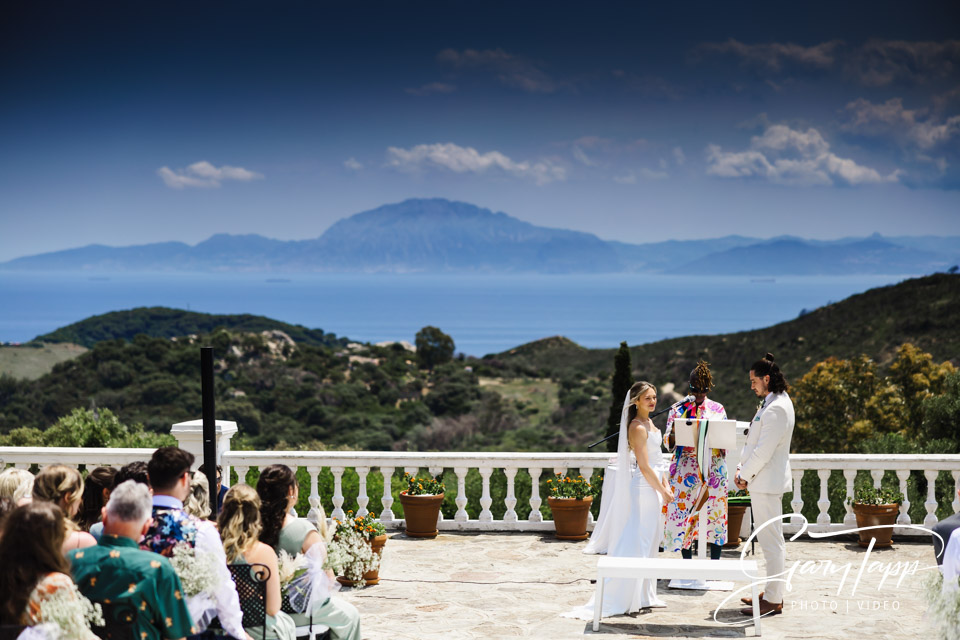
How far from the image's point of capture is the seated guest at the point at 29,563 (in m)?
4.27

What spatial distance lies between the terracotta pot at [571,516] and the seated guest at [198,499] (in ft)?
15.2

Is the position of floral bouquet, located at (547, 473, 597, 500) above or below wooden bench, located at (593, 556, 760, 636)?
above

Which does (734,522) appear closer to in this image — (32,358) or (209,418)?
(209,418)

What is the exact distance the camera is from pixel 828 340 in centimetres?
4100

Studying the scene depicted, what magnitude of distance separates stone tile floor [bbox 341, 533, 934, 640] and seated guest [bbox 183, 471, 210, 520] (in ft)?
5.93

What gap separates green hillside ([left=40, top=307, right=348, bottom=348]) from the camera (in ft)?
218

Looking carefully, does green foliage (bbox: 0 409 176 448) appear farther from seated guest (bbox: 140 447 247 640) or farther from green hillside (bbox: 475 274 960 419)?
green hillside (bbox: 475 274 960 419)

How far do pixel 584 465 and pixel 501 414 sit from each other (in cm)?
3289

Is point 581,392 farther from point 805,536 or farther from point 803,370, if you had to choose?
point 805,536

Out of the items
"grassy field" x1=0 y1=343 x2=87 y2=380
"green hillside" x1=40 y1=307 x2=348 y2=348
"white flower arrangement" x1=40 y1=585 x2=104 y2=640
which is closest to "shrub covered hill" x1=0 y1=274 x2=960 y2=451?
"grassy field" x1=0 y1=343 x2=87 y2=380

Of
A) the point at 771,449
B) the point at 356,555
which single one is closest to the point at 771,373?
the point at 771,449

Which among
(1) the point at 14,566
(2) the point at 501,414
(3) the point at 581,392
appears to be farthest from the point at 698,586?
(3) the point at 581,392

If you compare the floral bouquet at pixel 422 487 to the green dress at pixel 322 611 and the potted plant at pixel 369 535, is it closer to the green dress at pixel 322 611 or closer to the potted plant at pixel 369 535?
the potted plant at pixel 369 535

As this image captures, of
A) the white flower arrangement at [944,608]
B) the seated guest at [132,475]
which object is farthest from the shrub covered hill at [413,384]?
the seated guest at [132,475]
